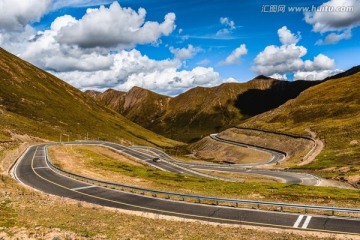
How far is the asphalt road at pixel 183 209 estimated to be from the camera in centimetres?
2992

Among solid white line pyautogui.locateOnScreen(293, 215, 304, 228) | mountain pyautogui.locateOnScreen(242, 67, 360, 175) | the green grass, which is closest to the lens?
the green grass

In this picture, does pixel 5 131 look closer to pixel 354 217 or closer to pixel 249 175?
pixel 249 175

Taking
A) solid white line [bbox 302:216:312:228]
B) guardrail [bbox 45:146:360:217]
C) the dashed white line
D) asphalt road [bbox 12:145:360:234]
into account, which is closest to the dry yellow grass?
guardrail [bbox 45:146:360:217]

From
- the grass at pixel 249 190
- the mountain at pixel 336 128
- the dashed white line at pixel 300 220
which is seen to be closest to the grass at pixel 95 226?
the dashed white line at pixel 300 220

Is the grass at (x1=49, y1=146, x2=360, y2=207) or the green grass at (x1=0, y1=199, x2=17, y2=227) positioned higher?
the green grass at (x1=0, y1=199, x2=17, y2=227)

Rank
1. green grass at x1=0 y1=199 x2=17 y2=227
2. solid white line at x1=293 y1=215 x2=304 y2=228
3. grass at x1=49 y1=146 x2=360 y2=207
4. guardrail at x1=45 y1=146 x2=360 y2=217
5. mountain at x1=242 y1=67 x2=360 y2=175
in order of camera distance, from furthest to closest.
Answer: mountain at x1=242 y1=67 x2=360 y2=175, grass at x1=49 y1=146 x2=360 y2=207, guardrail at x1=45 y1=146 x2=360 y2=217, solid white line at x1=293 y1=215 x2=304 y2=228, green grass at x1=0 y1=199 x2=17 y2=227

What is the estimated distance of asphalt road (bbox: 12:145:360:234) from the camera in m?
29.9

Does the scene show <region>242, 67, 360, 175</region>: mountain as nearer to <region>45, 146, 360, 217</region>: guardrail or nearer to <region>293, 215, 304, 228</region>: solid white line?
<region>45, 146, 360, 217</region>: guardrail

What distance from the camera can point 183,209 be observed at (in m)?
36.4

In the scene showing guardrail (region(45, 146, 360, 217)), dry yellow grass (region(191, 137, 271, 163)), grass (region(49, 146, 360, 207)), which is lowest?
dry yellow grass (region(191, 137, 271, 163))

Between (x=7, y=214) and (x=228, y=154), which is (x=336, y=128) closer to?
(x=228, y=154)

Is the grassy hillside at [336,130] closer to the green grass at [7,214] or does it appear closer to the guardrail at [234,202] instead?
the guardrail at [234,202]

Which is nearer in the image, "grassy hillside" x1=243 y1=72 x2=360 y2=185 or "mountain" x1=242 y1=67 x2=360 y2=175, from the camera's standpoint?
"grassy hillside" x1=243 y1=72 x2=360 y2=185

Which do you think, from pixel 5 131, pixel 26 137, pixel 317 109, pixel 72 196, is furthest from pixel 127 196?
pixel 317 109
